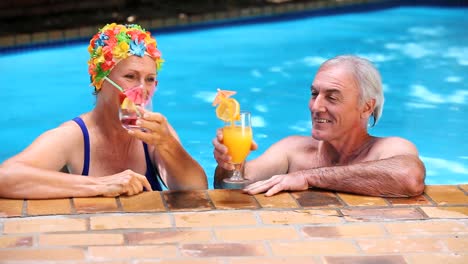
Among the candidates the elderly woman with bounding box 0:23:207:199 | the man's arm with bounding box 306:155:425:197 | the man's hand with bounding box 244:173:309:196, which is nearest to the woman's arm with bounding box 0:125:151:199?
the elderly woman with bounding box 0:23:207:199

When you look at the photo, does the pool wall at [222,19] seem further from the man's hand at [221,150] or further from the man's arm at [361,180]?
the man's arm at [361,180]

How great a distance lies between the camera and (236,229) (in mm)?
4055

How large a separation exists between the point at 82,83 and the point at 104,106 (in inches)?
213

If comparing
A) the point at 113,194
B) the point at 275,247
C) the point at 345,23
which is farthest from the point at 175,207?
the point at 345,23

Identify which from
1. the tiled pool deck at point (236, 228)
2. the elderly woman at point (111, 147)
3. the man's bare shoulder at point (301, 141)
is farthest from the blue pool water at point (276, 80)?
the tiled pool deck at point (236, 228)

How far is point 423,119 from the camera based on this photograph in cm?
933

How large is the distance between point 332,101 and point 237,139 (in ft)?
2.74

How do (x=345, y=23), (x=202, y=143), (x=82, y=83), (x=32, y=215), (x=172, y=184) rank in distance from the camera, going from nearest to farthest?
(x=32, y=215), (x=172, y=184), (x=202, y=143), (x=82, y=83), (x=345, y=23)

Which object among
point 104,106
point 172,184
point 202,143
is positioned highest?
point 104,106

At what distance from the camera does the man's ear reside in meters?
5.19

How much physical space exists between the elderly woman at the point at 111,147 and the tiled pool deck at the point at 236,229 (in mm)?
109

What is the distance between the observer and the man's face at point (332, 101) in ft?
16.7

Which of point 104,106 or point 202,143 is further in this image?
point 202,143

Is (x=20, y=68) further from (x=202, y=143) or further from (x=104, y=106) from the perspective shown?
(x=104, y=106)
